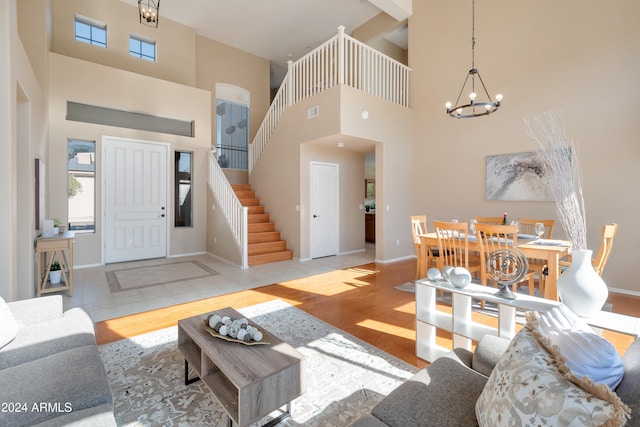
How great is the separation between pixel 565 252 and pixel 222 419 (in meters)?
3.64

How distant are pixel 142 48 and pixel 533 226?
353 inches

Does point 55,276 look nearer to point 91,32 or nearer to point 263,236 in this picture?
point 263,236

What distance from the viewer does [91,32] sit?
252 inches

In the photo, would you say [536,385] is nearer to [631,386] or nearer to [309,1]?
[631,386]

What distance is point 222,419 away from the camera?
1.78 metres

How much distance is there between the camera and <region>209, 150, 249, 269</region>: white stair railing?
5.68 metres

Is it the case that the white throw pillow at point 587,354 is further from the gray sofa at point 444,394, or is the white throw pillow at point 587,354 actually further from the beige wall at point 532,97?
the beige wall at point 532,97

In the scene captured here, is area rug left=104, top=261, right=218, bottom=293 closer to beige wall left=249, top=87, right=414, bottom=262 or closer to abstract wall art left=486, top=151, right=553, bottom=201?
beige wall left=249, top=87, right=414, bottom=262

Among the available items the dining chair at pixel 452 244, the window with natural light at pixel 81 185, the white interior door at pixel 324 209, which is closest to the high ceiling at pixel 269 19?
the window with natural light at pixel 81 185

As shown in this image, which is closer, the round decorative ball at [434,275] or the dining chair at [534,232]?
the round decorative ball at [434,275]

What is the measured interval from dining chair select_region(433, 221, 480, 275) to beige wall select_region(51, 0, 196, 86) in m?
7.03

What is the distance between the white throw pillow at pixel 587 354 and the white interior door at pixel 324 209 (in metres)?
5.57

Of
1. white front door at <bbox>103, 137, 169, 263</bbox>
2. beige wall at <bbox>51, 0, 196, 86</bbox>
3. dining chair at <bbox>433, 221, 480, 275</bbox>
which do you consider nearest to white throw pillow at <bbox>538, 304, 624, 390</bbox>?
dining chair at <bbox>433, 221, 480, 275</bbox>

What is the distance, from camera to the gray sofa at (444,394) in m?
0.99
